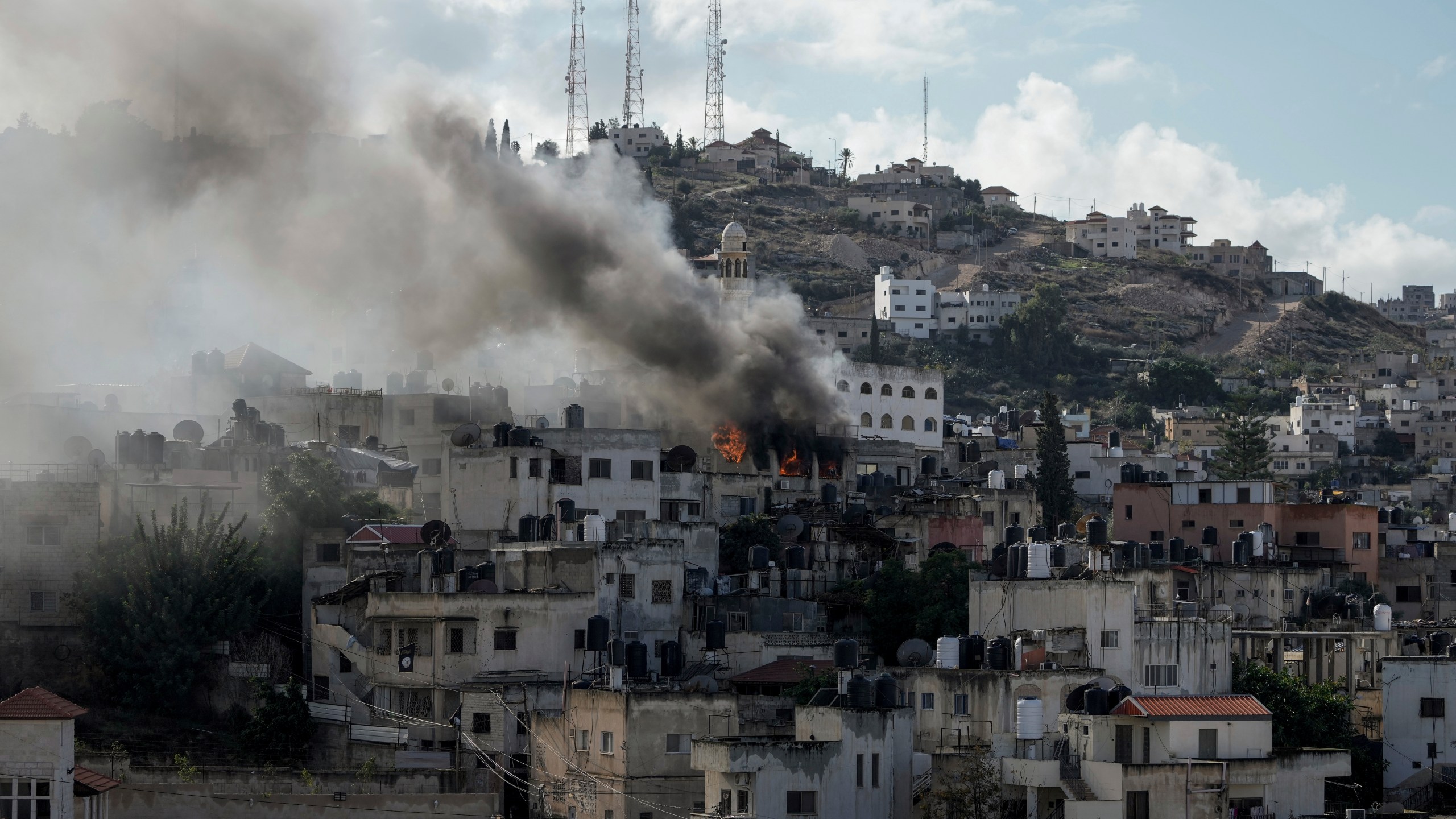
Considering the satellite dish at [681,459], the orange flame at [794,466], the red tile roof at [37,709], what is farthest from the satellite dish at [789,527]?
the red tile roof at [37,709]

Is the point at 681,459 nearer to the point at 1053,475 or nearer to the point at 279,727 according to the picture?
the point at 1053,475

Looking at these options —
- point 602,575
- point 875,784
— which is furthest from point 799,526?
point 875,784

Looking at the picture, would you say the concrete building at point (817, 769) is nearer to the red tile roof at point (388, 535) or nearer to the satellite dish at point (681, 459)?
the red tile roof at point (388, 535)

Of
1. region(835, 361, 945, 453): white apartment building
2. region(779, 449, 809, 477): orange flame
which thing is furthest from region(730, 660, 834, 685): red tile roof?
region(835, 361, 945, 453): white apartment building

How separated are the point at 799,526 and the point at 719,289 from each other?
70.1 feet

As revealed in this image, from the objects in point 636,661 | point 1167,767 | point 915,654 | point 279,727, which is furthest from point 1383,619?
point 279,727

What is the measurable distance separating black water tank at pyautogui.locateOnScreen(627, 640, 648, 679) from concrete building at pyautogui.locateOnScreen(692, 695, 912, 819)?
5.61 metres

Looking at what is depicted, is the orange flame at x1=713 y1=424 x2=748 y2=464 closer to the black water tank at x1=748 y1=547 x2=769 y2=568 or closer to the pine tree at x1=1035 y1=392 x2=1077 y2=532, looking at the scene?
the pine tree at x1=1035 y1=392 x2=1077 y2=532

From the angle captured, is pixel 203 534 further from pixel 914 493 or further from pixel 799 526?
pixel 914 493

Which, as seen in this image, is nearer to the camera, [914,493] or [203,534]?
[203,534]

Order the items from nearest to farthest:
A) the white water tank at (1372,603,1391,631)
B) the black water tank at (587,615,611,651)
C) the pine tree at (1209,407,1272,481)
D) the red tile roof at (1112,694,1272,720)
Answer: the red tile roof at (1112,694,1272,720)
the black water tank at (587,615,611,651)
the white water tank at (1372,603,1391,631)
the pine tree at (1209,407,1272,481)

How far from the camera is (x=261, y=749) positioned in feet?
177

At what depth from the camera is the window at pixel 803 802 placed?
144 ft

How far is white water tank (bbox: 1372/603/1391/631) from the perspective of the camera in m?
61.0
